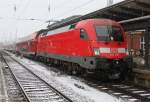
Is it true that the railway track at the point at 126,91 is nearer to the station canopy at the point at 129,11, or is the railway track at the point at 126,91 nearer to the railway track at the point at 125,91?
the railway track at the point at 125,91

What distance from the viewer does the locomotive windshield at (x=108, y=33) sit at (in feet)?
52.6

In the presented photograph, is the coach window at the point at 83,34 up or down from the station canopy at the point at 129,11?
down

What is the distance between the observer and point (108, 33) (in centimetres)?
1619

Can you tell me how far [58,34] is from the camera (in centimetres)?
2219

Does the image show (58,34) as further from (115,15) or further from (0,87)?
(0,87)

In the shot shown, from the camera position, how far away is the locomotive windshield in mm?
16042

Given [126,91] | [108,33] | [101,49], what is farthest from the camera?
[108,33]

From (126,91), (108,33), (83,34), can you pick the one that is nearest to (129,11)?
(108,33)

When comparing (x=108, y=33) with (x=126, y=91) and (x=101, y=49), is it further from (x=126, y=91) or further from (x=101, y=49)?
(x=126, y=91)

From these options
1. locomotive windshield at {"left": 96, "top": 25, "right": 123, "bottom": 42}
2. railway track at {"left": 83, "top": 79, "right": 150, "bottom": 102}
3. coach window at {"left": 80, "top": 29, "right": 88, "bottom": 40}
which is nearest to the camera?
railway track at {"left": 83, "top": 79, "right": 150, "bottom": 102}

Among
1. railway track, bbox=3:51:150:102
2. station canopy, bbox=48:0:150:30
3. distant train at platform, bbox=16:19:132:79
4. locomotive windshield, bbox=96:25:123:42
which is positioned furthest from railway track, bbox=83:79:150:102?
station canopy, bbox=48:0:150:30

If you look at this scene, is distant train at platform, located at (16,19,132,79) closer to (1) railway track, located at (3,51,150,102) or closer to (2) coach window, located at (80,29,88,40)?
(2) coach window, located at (80,29,88,40)

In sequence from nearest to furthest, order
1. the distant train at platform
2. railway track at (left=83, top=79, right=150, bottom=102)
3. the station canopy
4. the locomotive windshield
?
railway track at (left=83, top=79, right=150, bottom=102), the station canopy, the distant train at platform, the locomotive windshield

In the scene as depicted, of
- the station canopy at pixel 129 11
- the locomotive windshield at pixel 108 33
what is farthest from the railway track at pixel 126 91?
the station canopy at pixel 129 11
